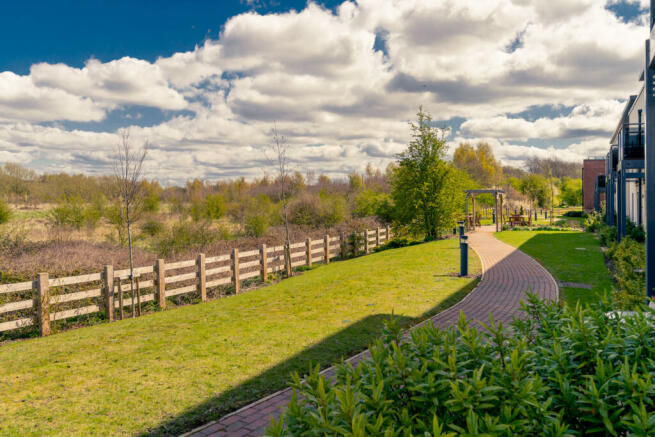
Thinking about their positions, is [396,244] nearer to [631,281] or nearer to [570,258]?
[570,258]

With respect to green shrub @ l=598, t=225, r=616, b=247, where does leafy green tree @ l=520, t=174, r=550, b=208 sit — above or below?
above

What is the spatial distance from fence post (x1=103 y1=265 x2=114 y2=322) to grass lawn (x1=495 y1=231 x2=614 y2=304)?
999cm

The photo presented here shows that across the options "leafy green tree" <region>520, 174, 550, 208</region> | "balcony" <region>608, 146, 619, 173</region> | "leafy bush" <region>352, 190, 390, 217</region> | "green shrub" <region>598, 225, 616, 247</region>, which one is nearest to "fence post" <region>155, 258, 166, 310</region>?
"green shrub" <region>598, 225, 616, 247</region>

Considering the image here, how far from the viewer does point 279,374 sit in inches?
225

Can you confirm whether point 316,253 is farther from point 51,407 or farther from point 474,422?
point 474,422

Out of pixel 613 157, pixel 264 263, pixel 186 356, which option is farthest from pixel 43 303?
pixel 613 157

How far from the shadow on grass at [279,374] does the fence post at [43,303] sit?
5.88 meters

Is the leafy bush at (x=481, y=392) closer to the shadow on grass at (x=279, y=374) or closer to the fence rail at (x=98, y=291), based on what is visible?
the shadow on grass at (x=279, y=374)

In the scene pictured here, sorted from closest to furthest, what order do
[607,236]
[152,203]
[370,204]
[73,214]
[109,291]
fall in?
1. [109,291]
2. [607,236]
3. [73,214]
4. [370,204]
5. [152,203]

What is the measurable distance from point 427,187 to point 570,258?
9.61 meters

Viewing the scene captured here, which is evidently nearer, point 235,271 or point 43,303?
point 43,303

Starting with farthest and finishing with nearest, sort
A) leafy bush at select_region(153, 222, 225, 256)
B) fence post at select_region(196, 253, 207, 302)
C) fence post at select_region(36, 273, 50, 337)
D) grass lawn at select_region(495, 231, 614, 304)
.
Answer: leafy bush at select_region(153, 222, 225, 256)
fence post at select_region(196, 253, 207, 302)
grass lawn at select_region(495, 231, 614, 304)
fence post at select_region(36, 273, 50, 337)

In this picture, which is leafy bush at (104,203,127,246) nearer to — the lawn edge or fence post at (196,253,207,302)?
fence post at (196,253,207,302)

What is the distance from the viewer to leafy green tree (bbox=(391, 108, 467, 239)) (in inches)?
928
